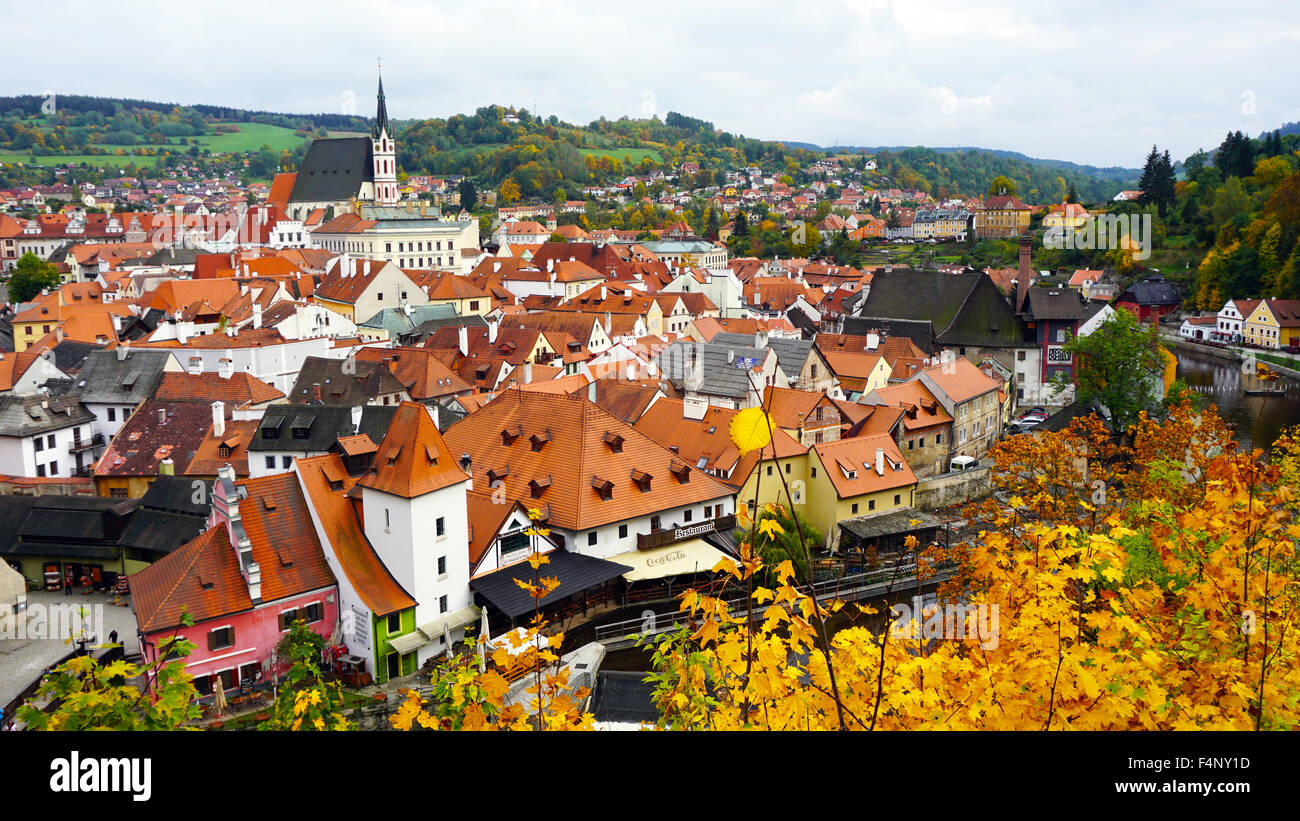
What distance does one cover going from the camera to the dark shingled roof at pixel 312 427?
81.9ft

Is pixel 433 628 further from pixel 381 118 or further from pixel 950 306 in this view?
pixel 381 118

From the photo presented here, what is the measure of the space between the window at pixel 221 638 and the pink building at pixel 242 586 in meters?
0.02

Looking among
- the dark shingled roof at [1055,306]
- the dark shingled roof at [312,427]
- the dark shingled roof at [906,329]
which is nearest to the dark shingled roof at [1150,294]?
the dark shingled roof at [1055,306]

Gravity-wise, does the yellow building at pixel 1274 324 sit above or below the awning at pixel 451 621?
above

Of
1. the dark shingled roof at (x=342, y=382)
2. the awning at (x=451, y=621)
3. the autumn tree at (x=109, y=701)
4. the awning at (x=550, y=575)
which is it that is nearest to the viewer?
the autumn tree at (x=109, y=701)

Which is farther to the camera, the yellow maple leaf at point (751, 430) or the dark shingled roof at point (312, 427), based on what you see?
the dark shingled roof at point (312, 427)

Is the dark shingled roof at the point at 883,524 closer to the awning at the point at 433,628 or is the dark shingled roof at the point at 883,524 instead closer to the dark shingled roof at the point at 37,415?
the awning at the point at 433,628

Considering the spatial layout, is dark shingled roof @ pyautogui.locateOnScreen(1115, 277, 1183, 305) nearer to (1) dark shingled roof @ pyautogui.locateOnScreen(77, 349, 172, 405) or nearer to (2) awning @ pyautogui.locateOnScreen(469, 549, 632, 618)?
(2) awning @ pyautogui.locateOnScreen(469, 549, 632, 618)

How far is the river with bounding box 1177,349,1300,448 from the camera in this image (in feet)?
130

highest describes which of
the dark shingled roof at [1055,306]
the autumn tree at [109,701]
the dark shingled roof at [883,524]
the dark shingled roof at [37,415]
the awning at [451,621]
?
the dark shingled roof at [1055,306]

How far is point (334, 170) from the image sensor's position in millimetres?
98562

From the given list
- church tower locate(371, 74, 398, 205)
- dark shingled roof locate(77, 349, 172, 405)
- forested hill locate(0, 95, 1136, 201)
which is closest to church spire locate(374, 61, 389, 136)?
church tower locate(371, 74, 398, 205)

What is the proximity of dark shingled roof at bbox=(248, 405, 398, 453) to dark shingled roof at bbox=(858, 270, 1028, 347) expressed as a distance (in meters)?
30.4
